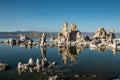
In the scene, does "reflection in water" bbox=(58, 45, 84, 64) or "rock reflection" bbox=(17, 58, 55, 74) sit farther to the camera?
"reflection in water" bbox=(58, 45, 84, 64)

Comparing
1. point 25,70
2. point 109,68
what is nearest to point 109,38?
point 109,68

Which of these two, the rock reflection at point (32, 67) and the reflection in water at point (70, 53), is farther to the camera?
the reflection in water at point (70, 53)

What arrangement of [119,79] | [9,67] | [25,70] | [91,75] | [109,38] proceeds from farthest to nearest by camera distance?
[109,38] < [9,67] < [25,70] < [91,75] < [119,79]

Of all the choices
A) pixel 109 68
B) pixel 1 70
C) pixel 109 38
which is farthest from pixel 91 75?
pixel 109 38

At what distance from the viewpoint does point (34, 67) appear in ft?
238

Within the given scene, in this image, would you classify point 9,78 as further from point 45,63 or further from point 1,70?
point 45,63

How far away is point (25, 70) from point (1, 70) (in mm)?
6563

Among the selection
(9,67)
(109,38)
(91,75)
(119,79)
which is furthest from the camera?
(109,38)

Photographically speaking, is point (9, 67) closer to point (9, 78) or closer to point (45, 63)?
point (45, 63)

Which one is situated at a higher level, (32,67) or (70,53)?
(70,53)

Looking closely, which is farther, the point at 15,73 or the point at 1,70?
the point at 1,70

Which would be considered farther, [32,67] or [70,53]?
[70,53]

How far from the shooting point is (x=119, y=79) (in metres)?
58.3

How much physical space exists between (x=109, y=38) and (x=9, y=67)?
127 m
